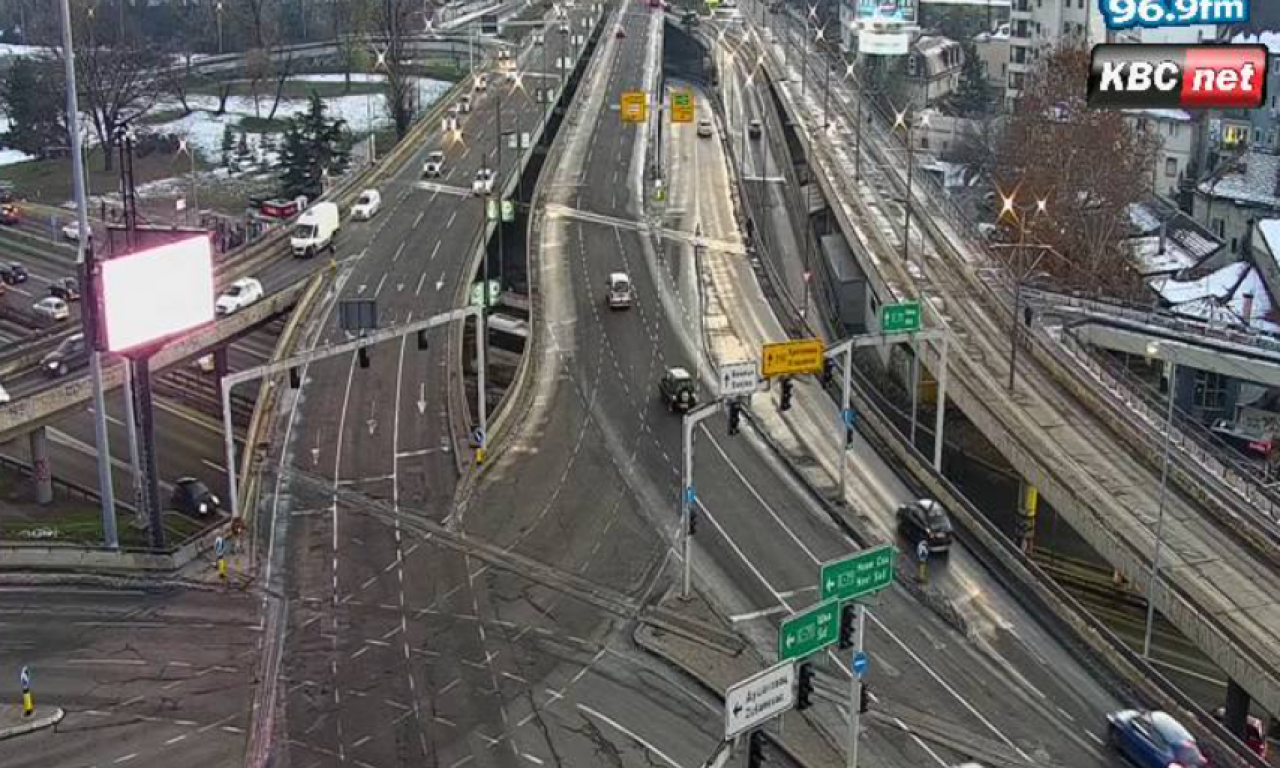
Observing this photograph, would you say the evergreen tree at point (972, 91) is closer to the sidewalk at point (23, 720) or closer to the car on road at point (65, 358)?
the car on road at point (65, 358)

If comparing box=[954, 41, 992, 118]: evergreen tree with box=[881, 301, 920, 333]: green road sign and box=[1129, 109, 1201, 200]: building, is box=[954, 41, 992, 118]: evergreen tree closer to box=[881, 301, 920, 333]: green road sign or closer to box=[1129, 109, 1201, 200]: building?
box=[1129, 109, 1201, 200]: building

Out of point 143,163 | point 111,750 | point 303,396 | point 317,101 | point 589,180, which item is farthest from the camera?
point 143,163

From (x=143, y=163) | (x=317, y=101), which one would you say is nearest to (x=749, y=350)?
(x=317, y=101)

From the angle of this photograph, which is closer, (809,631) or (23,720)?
(809,631)

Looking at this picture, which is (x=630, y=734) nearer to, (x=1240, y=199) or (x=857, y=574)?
(x=857, y=574)

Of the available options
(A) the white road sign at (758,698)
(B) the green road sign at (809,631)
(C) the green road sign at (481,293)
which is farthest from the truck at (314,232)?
(A) the white road sign at (758,698)

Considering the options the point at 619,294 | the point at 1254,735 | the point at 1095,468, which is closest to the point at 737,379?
the point at 1095,468

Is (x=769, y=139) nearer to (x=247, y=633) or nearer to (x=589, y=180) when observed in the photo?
(x=589, y=180)
